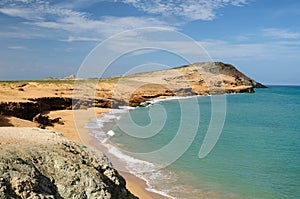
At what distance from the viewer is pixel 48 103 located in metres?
40.1

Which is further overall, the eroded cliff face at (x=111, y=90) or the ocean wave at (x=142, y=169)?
the eroded cliff face at (x=111, y=90)

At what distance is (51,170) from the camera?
20.0 feet

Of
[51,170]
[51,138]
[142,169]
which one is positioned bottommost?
[142,169]

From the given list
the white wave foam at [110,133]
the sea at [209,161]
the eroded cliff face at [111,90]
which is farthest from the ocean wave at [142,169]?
the eroded cliff face at [111,90]

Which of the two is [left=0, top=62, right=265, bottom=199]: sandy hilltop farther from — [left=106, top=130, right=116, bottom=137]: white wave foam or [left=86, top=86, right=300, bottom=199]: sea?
[left=106, top=130, right=116, bottom=137]: white wave foam

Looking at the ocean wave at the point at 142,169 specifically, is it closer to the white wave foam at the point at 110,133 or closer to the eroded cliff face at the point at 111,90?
the white wave foam at the point at 110,133

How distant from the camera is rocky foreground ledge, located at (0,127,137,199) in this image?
5.26 meters

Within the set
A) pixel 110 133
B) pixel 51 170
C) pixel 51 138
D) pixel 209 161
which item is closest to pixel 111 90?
pixel 110 133

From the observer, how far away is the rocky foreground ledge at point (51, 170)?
5.26 m

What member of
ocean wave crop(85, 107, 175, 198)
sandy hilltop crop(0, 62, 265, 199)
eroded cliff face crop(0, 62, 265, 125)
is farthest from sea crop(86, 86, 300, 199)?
eroded cliff face crop(0, 62, 265, 125)

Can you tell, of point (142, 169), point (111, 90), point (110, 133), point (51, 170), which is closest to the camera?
point (51, 170)

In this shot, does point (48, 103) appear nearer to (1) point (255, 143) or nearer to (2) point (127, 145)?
(2) point (127, 145)

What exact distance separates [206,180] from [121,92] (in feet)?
172

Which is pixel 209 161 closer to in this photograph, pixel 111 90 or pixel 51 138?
pixel 51 138
